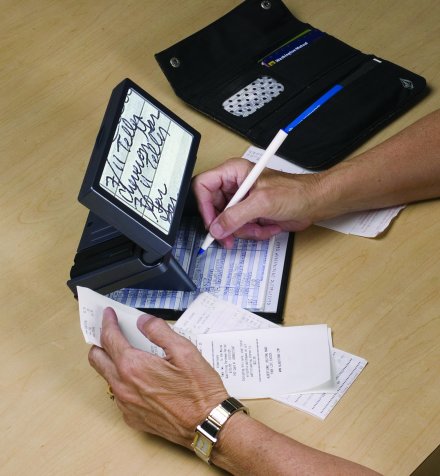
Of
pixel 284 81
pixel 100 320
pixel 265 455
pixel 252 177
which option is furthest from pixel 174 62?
pixel 265 455

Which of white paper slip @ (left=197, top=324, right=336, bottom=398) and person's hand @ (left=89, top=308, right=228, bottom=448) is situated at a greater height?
person's hand @ (left=89, top=308, right=228, bottom=448)

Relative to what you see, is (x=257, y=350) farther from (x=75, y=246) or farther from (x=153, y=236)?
(x=75, y=246)

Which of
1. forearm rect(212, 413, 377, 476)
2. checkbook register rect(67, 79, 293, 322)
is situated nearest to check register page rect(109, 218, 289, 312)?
checkbook register rect(67, 79, 293, 322)

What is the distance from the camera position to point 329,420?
3.77 feet

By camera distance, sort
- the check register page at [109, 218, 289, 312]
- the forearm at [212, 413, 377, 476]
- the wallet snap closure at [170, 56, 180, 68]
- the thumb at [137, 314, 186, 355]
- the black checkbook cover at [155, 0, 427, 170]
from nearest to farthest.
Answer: the forearm at [212, 413, 377, 476] < the thumb at [137, 314, 186, 355] < the check register page at [109, 218, 289, 312] < the black checkbook cover at [155, 0, 427, 170] < the wallet snap closure at [170, 56, 180, 68]

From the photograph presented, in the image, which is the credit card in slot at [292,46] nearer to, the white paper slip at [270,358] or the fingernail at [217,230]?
the fingernail at [217,230]

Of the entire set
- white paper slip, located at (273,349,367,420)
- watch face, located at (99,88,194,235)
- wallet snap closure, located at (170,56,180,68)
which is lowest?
white paper slip, located at (273,349,367,420)

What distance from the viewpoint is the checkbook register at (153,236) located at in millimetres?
1208

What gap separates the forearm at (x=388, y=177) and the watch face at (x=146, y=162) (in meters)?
0.26

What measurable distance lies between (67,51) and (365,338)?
38.9 inches

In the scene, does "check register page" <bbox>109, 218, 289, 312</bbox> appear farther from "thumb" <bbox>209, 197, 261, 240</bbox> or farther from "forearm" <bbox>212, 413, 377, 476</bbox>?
"forearm" <bbox>212, 413, 377, 476</bbox>

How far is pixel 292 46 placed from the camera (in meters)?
1.72

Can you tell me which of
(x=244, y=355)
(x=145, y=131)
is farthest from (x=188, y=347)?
(x=145, y=131)

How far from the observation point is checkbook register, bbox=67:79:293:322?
121 centimetres
